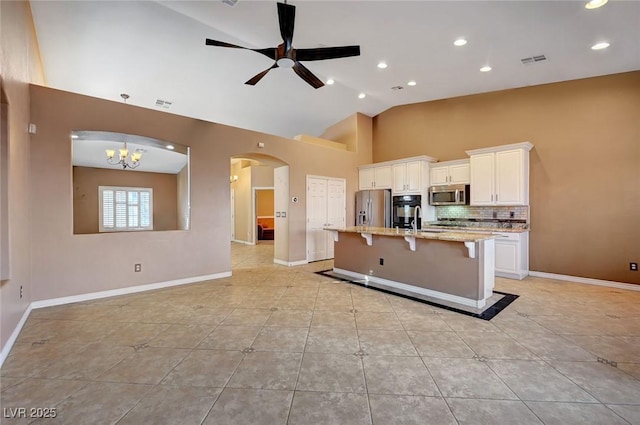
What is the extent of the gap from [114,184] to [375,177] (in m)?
5.79

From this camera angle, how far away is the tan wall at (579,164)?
14.1 feet

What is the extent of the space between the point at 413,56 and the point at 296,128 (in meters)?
4.00

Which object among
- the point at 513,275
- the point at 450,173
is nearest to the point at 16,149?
the point at 450,173

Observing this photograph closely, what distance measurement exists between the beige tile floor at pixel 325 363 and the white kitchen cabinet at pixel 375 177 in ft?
12.3

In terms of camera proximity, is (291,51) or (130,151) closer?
(291,51)

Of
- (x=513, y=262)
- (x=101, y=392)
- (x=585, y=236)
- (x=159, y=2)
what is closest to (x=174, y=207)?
(x=159, y=2)

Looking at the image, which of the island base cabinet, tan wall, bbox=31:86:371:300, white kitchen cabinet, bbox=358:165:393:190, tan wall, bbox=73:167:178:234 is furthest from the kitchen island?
tan wall, bbox=73:167:178:234

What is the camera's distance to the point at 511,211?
5.31 m

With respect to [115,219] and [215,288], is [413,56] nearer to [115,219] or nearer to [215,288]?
[215,288]

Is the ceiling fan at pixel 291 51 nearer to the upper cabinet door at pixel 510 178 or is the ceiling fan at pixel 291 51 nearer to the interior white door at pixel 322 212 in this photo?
the interior white door at pixel 322 212

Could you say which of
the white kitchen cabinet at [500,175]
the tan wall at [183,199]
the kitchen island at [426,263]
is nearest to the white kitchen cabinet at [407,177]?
the white kitchen cabinet at [500,175]

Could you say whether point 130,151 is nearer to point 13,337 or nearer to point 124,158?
point 124,158

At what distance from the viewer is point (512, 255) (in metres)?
4.83

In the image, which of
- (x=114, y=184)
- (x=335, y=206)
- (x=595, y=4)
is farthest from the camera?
(x=335, y=206)
